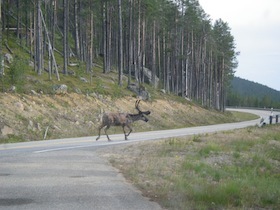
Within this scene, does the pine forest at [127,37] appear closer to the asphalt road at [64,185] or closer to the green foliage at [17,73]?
the green foliage at [17,73]

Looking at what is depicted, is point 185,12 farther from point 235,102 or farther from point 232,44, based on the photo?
point 235,102

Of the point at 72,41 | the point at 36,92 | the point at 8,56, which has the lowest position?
the point at 36,92

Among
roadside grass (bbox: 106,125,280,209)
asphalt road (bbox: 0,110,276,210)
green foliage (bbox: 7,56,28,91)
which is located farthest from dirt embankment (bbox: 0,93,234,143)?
asphalt road (bbox: 0,110,276,210)

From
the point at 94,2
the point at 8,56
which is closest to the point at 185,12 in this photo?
the point at 94,2

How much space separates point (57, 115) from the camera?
90.5 feet

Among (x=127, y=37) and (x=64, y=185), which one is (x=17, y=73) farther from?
(x=127, y=37)

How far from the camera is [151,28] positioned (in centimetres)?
5888

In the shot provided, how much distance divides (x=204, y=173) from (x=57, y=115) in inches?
702

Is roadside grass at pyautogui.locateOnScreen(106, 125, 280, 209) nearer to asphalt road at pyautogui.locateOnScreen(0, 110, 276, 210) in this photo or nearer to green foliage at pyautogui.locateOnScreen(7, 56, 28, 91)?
asphalt road at pyautogui.locateOnScreen(0, 110, 276, 210)

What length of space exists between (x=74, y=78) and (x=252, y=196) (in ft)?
103

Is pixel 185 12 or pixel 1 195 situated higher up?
pixel 185 12

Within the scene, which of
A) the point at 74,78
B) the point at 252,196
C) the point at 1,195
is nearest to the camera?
the point at 1,195

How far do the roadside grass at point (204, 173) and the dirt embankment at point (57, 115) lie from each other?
827 cm

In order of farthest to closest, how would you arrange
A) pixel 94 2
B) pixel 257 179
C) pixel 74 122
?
pixel 94 2, pixel 74 122, pixel 257 179
